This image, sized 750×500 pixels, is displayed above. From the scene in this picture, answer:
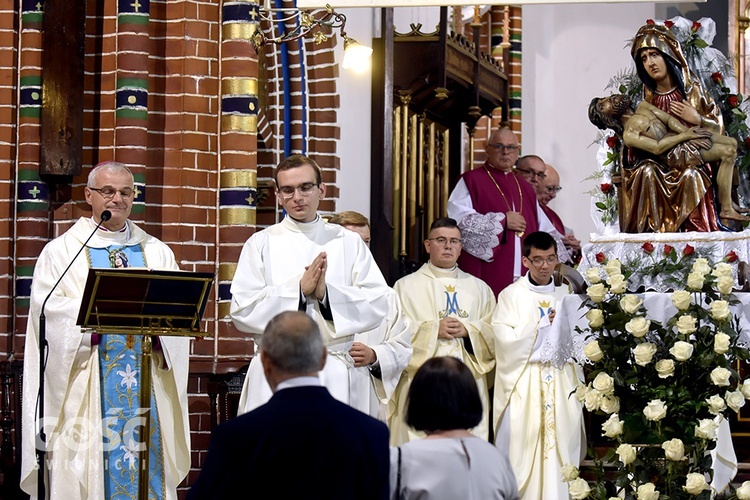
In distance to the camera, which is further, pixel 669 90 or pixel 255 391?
pixel 669 90

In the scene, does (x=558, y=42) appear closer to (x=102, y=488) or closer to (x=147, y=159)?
(x=147, y=159)

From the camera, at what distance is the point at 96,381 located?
6.72m

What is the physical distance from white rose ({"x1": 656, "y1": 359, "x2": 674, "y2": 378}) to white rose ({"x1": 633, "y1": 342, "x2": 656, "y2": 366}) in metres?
0.06

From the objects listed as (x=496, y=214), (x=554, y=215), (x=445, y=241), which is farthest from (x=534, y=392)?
(x=554, y=215)

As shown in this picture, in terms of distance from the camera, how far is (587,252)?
24.5 ft

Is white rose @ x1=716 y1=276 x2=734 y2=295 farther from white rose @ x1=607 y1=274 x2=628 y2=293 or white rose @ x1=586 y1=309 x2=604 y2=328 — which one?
white rose @ x1=586 y1=309 x2=604 y2=328

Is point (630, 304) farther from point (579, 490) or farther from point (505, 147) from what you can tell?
point (505, 147)

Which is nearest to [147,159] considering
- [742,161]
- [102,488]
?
[102,488]

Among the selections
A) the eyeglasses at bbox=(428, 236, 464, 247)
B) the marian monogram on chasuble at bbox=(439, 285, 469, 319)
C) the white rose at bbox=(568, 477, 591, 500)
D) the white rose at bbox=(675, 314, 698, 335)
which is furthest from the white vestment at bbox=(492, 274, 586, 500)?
the white rose at bbox=(675, 314, 698, 335)

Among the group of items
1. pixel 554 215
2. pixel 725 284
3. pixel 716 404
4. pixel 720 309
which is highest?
pixel 554 215

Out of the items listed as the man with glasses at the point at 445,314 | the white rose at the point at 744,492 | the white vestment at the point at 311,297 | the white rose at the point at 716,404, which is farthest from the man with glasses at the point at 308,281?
the man with glasses at the point at 445,314

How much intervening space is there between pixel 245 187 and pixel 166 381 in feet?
6.30

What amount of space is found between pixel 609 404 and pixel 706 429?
485mm

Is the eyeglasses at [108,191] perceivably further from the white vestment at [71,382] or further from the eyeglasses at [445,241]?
the eyeglasses at [445,241]
